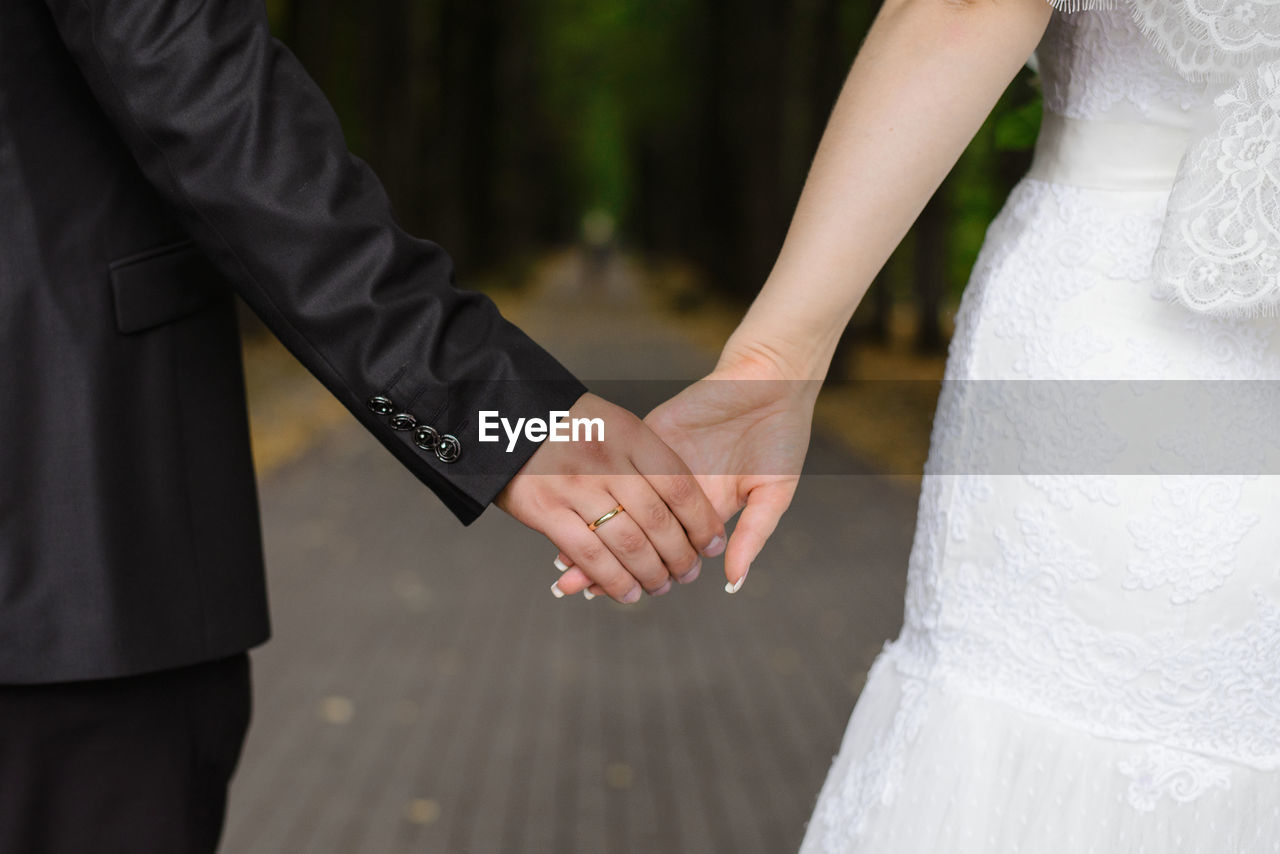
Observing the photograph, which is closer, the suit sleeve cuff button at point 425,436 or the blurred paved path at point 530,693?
the suit sleeve cuff button at point 425,436

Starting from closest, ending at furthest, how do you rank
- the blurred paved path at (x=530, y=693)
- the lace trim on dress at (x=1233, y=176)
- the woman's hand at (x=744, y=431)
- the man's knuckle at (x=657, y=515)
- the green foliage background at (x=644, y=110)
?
the lace trim on dress at (x=1233, y=176) → the man's knuckle at (x=657, y=515) → the woman's hand at (x=744, y=431) → the blurred paved path at (x=530, y=693) → the green foliage background at (x=644, y=110)

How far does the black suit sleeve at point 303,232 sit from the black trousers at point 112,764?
2.09ft

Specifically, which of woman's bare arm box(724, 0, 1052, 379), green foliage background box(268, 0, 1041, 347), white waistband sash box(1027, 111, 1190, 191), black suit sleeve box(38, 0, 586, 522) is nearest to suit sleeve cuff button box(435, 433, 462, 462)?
black suit sleeve box(38, 0, 586, 522)

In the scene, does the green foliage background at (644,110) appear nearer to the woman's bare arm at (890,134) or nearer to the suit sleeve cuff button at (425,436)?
the woman's bare arm at (890,134)

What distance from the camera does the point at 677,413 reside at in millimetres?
2072

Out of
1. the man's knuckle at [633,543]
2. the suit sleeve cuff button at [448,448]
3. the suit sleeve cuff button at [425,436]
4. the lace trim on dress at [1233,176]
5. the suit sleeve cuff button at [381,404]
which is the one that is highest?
the lace trim on dress at [1233,176]

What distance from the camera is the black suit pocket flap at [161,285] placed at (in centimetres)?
201

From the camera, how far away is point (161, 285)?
2064mm

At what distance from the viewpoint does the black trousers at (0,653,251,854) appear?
2.05 m

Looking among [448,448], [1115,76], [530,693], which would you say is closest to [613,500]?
[448,448]

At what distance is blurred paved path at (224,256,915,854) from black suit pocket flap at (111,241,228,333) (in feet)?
9.25

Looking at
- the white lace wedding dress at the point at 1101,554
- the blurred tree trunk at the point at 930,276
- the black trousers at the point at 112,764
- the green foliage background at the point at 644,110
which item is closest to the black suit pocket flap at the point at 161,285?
the black trousers at the point at 112,764

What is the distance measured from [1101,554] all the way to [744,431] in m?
0.55

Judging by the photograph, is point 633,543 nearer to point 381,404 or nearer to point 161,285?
point 381,404
